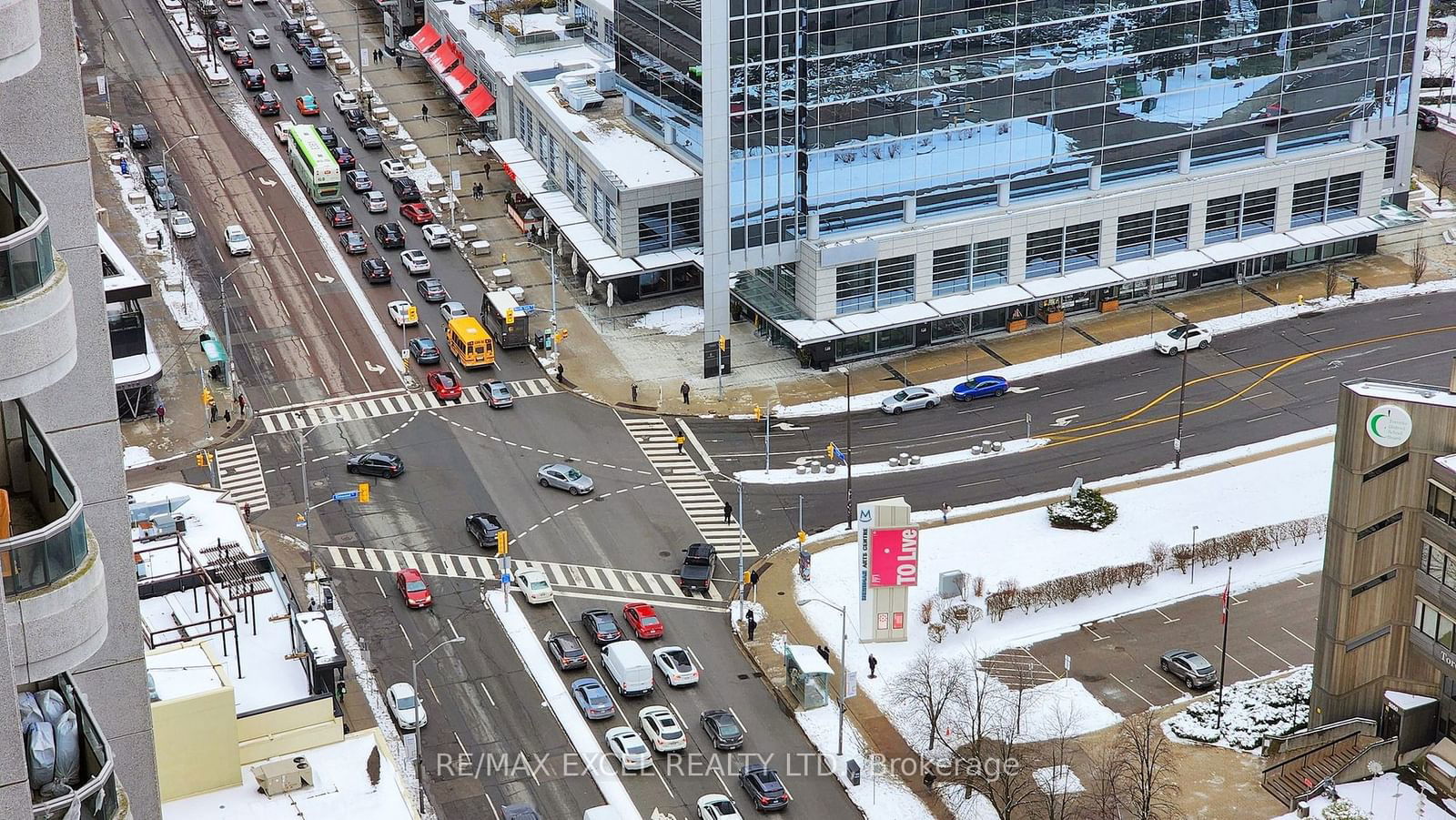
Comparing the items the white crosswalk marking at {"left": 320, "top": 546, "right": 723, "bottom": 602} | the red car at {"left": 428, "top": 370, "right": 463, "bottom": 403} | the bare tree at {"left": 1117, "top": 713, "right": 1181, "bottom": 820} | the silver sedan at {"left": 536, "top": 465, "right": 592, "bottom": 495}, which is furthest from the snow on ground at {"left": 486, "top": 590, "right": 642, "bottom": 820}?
the red car at {"left": 428, "top": 370, "right": 463, "bottom": 403}

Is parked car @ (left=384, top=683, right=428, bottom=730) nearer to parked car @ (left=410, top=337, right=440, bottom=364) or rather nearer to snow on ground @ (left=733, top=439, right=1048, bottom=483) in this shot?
snow on ground @ (left=733, top=439, right=1048, bottom=483)

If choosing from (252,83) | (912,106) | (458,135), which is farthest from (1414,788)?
(252,83)

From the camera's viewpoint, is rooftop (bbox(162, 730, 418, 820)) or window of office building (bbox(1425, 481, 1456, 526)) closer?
rooftop (bbox(162, 730, 418, 820))

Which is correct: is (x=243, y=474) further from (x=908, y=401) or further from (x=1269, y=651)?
(x=1269, y=651)

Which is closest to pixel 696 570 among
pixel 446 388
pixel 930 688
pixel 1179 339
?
pixel 930 688

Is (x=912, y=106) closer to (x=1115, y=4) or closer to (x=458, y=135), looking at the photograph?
(x=1115, y=4)

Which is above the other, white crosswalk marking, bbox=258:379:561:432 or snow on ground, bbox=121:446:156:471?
white crosswalk marking, bbox=258:379:561:432
